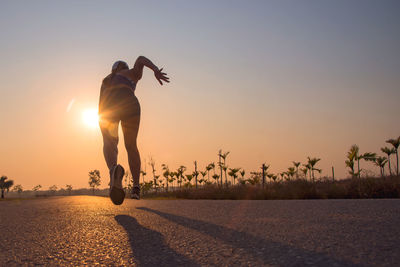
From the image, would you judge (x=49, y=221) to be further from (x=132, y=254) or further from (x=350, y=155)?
(x=350, y=155)

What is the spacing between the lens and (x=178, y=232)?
2.20 meters

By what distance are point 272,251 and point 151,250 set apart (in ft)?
2.05

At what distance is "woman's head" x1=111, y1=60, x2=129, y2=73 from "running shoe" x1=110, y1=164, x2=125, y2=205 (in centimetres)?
149

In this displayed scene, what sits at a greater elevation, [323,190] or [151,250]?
[151,250]

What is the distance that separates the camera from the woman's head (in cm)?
445

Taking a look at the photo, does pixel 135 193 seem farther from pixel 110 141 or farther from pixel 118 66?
pixel 118 66

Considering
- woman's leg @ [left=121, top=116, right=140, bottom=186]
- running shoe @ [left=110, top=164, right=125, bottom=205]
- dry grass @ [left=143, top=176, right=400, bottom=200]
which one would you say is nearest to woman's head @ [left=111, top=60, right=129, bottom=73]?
woman's leg @ [left=121, top=116, right=140, bottom=186]

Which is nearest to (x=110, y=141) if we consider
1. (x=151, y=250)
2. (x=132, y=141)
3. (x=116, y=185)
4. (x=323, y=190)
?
(x=132, y=141)

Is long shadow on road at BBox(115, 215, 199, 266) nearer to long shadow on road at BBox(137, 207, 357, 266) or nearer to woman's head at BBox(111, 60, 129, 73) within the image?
long shadow on road at BBox(137, 207, 357, 266)

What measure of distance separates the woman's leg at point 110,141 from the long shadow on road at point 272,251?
7.02 ft

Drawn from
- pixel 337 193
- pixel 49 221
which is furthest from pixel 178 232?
pixel 337 193

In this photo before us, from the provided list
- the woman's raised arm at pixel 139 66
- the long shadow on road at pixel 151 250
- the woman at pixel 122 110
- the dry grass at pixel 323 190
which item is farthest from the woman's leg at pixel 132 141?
the dry grass at pixel 323 190

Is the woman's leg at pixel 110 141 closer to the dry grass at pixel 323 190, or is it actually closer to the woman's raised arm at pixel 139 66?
the woman's raised arm at pixel 139 66

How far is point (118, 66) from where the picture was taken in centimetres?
453
